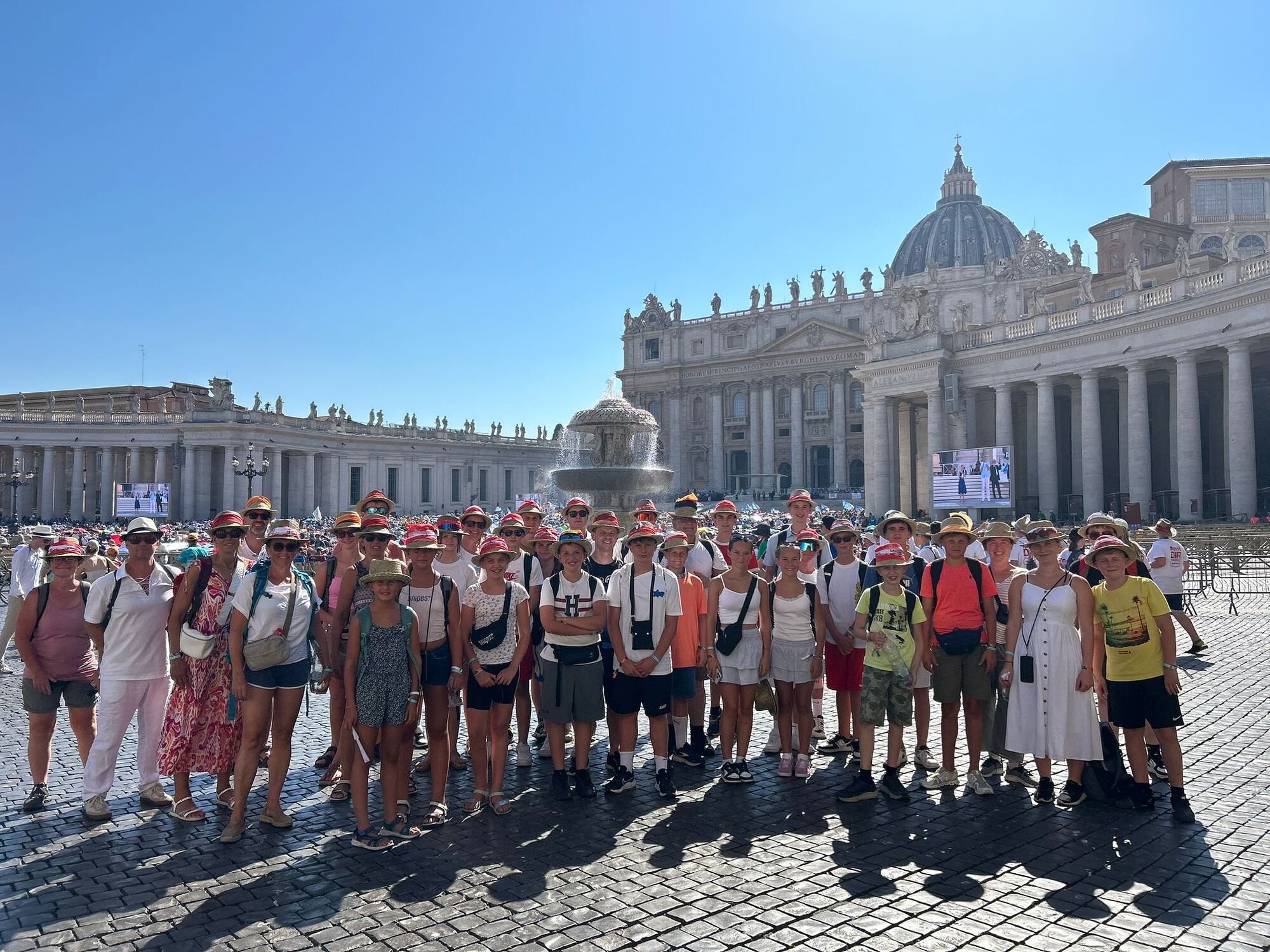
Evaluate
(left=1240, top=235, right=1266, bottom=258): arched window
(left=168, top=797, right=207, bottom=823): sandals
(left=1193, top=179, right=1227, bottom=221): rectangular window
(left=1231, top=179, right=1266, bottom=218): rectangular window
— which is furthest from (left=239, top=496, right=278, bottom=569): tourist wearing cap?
(left=1231, top=179, right=1266, bottom=218): rectangular window

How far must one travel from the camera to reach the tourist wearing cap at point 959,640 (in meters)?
6.25

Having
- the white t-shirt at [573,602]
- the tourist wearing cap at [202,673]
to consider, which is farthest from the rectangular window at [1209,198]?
the tourist wearing cap at [202,673]

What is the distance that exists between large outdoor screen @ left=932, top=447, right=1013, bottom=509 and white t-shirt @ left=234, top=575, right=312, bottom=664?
19895 millimetres

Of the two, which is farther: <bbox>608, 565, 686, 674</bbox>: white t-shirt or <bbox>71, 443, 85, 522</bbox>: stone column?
<bbox>71, 443, 85, 522</bbox>: stone column

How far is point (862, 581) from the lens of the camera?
7191mm

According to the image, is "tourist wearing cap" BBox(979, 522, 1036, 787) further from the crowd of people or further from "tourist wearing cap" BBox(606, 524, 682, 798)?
"tourist wearing cap" BBox(606, 524, 682, 798)

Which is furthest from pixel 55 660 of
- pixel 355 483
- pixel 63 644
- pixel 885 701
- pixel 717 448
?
pixel 717 448

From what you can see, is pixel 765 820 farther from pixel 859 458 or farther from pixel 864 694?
pixel 859 458

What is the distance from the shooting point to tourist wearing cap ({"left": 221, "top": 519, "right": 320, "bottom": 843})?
5324mm

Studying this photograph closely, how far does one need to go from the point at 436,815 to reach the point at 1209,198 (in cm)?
5362

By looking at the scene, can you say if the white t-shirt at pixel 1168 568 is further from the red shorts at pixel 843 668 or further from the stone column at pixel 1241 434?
the stone column at pixel 1241 434

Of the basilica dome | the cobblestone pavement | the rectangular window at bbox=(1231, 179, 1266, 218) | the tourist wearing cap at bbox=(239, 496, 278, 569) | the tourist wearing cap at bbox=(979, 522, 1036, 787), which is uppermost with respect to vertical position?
the basilica dome

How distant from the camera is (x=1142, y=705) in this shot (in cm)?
575

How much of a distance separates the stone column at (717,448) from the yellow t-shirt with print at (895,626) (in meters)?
64.5
